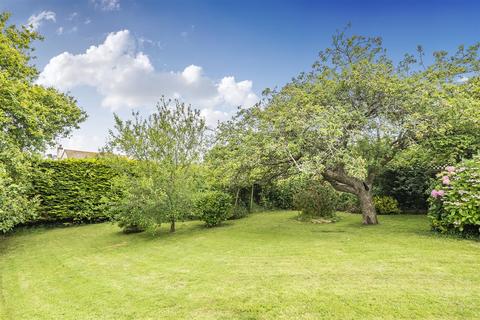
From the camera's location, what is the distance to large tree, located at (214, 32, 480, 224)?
28.2 ft

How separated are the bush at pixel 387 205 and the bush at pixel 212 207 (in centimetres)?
782

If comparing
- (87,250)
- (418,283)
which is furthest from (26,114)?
(418,283)

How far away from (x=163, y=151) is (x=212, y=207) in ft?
10.8

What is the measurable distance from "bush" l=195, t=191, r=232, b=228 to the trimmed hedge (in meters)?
4.38

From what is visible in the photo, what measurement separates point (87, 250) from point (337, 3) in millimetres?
12296

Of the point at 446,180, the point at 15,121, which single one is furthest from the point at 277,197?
the point at 15,121

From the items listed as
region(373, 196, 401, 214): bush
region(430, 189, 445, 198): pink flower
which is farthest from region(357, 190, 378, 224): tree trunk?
region(373, 196, 401, 214): bush

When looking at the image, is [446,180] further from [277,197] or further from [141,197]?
[277,197]

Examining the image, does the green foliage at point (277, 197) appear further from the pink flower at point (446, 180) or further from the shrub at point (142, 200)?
the pink flower at point (446, 180)

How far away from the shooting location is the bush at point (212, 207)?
39.4ft

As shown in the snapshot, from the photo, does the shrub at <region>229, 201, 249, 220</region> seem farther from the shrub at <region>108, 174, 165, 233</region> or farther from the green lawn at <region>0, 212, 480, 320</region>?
the green lawn at <region>0, 212, 480, 320</region>

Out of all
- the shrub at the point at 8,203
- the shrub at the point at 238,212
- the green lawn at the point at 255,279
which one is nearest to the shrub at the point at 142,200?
the green lawn at the point at 255,279

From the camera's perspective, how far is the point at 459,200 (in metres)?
7.27

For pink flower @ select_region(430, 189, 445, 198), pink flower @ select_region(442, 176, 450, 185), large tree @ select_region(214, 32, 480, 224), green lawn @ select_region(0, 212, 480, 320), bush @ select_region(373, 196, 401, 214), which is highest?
large tree @ select_region(214, 32, 480, 224)
